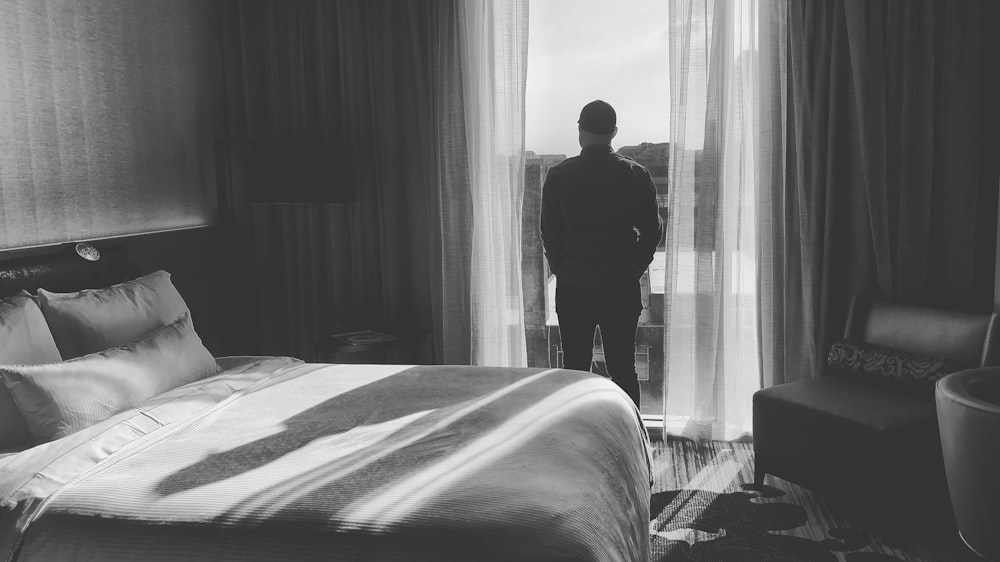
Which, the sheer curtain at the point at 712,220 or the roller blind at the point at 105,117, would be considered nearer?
the roller blind at the point at 105,117

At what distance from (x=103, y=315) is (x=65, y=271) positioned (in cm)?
41

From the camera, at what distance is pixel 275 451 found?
79.0 inches

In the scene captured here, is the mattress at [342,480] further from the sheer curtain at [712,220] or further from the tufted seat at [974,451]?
the sheer curtain at [712,220]

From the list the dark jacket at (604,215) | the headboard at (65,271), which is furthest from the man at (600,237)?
the headboard at (65,271)

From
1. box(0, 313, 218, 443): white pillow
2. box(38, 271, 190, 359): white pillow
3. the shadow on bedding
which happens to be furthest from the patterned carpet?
box(38, 271, 190, 359): white pillow

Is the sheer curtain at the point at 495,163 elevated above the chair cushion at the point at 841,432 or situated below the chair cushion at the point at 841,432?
above

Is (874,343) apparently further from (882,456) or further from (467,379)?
(467,379)

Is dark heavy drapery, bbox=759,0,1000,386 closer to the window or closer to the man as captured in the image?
the window

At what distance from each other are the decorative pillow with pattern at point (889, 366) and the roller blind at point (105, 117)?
3.17 meters

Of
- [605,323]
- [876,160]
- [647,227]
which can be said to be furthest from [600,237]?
[876,160]

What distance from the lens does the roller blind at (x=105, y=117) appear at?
285 centimetres

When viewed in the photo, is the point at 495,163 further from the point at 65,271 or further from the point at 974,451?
the point at 974,451

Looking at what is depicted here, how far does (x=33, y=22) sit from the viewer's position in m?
2.92

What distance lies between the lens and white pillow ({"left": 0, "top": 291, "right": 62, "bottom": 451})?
6.92 feet
